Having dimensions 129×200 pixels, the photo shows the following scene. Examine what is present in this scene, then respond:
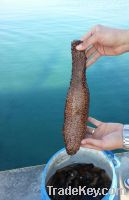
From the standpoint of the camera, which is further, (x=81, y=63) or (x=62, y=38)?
(x=62, y=38)

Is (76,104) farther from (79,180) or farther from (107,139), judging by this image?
(79,180)

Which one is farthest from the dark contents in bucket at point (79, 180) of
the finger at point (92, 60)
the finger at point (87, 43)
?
the finger at point (87, 43)

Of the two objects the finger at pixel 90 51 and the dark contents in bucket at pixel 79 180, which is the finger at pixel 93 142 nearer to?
the dark contents in bucket at pixel 79 180

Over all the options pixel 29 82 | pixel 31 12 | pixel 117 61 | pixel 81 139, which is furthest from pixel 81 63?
pixel 31 12

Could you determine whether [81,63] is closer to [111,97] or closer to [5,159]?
[5,159]

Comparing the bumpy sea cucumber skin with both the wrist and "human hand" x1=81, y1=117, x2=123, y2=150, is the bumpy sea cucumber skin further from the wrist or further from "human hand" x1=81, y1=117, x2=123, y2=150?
the wrist

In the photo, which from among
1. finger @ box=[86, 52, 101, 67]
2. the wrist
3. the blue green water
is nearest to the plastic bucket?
the wrist
